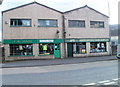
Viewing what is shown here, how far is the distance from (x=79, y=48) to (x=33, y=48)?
7.55 metres

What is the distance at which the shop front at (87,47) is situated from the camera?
25.3 m

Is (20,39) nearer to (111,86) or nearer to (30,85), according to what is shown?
(30,85)

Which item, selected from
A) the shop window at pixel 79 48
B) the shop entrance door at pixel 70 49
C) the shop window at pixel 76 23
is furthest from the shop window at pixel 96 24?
the shop entrance door at pixel 70 49

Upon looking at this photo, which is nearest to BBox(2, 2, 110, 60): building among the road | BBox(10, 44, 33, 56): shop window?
BBox(10, 44, 33, 56): shop window

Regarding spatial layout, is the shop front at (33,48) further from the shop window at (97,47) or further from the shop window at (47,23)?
the shop window at (97,47)

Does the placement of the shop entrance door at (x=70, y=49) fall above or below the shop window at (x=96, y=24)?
below

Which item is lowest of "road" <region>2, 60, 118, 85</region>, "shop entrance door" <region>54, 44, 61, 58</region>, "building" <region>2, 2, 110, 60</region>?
"road" <region>2, 60, 118, 85</region>

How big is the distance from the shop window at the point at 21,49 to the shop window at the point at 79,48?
700 centimetres

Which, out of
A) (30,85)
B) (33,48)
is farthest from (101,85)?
(33,48)

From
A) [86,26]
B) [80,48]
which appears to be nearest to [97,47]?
[80,48]

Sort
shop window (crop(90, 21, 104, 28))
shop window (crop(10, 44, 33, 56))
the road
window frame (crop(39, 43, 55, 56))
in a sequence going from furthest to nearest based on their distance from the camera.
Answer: shop window (crop(90, 21, 104, 28)) < window frame (crop(39, 43, 55, 56)) < shop window (crop(10, 44, 33, 56)) < the road

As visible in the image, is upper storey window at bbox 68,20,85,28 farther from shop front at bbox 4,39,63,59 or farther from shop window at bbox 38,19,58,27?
shop front at bbox 4,39,63,59

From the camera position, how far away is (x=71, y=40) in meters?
25.0

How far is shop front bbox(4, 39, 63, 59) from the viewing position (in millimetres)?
22172
